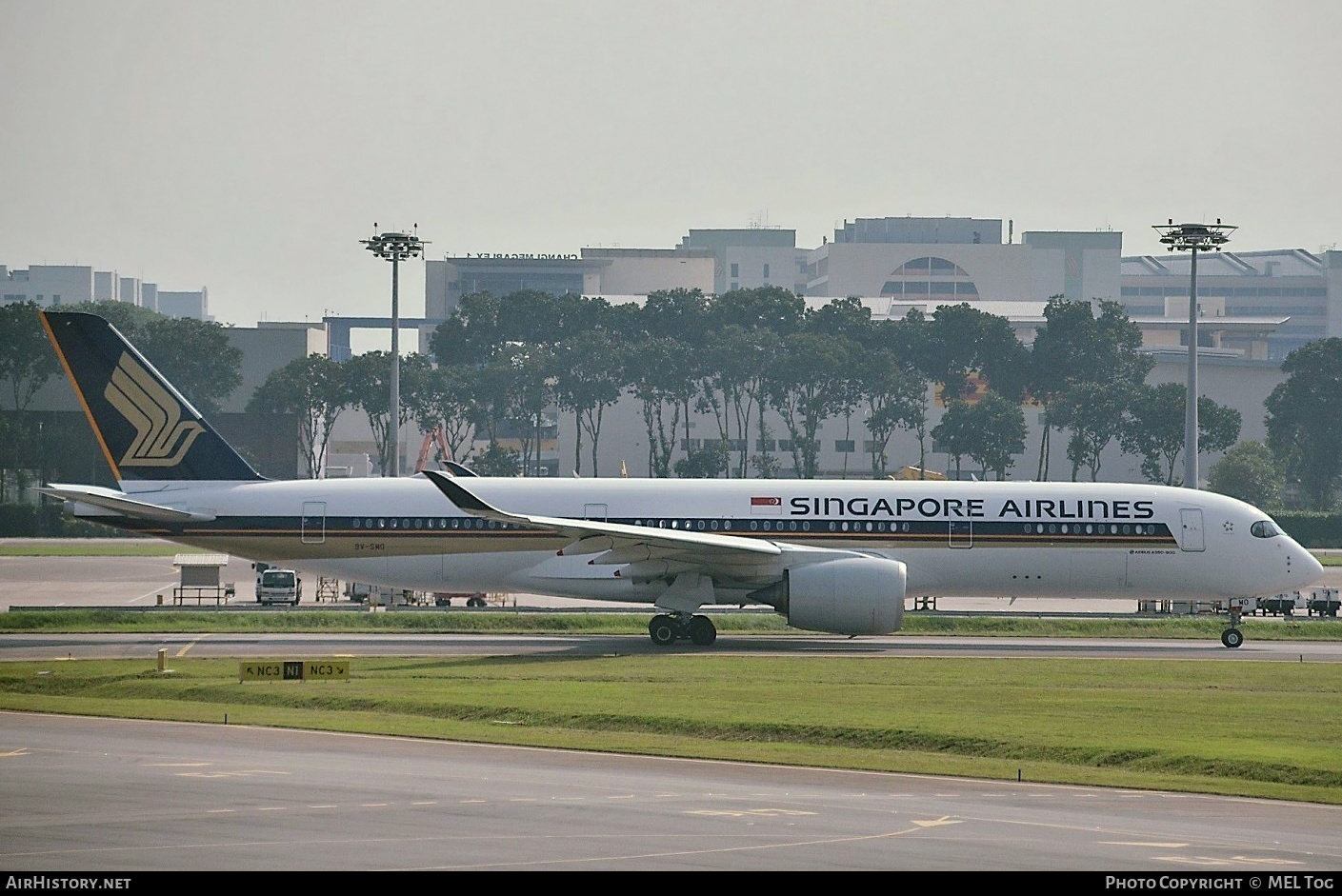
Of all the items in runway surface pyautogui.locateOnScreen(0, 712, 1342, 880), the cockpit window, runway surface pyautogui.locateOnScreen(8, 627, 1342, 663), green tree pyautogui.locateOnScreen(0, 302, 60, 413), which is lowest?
runway surface pyautogui.locateOnScreen(8, 627, 1342, 663)

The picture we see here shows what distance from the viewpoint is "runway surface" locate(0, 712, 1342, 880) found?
606 inches

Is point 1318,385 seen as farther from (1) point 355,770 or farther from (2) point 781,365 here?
(1) point 355,770

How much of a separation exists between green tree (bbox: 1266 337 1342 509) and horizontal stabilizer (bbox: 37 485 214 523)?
4230 inches

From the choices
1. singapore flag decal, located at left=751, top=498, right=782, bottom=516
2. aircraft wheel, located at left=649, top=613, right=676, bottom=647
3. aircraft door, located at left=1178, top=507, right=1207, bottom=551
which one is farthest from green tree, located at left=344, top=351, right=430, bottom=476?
aircraft door, located at left=1178, top=507, right=1207, bottom=551

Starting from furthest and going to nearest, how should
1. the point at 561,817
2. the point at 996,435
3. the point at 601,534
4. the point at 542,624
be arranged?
1. the point at 996,435
2. the point at 542,624
3. the point at 601,534
4. the point at 561,817

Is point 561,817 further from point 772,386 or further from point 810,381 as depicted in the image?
point 772,386

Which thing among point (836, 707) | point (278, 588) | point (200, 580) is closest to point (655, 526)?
point (836, 707)

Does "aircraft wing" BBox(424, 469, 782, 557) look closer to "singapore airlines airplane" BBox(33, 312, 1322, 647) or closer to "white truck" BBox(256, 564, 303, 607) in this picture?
"singapore airlines airplane" BBox(33, 312, 1322, 647)

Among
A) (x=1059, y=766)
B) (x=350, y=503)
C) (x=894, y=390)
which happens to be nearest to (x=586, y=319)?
(x=894, y=390)

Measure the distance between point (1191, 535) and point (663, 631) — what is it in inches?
545

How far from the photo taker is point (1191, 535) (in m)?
42.9

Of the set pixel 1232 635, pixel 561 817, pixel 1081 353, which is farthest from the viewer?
pixel 1081 353

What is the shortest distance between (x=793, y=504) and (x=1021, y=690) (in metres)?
11.6

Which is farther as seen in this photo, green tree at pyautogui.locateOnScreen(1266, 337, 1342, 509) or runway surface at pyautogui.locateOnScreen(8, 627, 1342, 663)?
green tree at pyautogui.locateOnScreen(1266, 337, 1342, 509)
